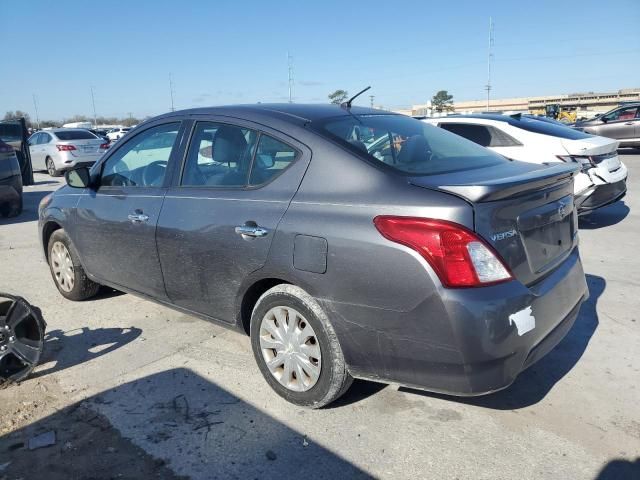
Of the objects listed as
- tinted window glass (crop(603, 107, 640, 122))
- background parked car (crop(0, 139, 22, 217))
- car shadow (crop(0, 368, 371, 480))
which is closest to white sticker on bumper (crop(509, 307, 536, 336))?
car shadow (crop(0, 368, 371, 480))

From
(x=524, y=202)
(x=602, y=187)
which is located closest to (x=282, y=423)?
(x=524, y=202)

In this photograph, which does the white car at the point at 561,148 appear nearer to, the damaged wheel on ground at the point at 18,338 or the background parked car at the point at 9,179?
the damaged wheel on ground at the point at 18,338

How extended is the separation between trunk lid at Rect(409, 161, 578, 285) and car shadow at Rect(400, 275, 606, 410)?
83 cm

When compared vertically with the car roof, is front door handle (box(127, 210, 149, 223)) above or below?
below

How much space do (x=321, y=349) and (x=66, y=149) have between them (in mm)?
15431

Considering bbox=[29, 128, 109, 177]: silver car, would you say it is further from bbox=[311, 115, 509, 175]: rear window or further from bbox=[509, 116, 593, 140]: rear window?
bbox=[311, 115, 509, 175]: rear window

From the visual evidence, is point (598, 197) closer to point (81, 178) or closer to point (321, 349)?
point (321, 349)

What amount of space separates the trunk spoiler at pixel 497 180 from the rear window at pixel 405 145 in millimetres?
140

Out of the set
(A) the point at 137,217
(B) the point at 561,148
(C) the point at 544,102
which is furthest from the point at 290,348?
(C) the point at 544,102

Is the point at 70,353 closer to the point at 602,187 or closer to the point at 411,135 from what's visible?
the point at 411,135

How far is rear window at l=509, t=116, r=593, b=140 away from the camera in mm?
6891

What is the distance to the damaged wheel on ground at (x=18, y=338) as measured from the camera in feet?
11.2

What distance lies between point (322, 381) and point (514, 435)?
1.04m

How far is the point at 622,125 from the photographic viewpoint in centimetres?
1656
